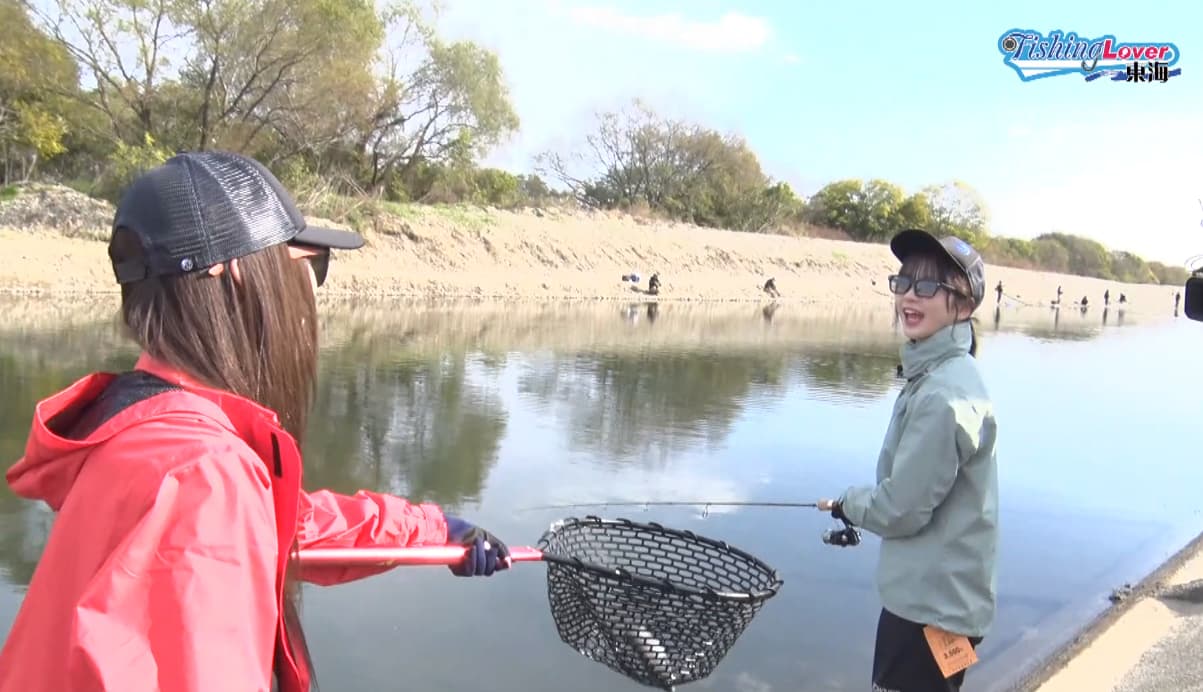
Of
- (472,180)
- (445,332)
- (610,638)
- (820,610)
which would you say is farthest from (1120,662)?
(472,180)

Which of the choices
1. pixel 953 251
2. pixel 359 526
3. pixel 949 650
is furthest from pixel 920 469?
pixel 359 526

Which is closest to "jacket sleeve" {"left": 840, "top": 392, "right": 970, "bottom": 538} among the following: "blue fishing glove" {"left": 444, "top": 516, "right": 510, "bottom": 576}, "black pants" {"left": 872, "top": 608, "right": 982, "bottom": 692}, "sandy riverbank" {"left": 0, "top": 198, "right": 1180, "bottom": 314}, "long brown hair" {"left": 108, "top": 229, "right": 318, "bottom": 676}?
"black pants" {"left": 872, "top": 608, "right": 982, "bottom": 692}

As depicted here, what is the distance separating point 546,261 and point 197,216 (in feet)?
112

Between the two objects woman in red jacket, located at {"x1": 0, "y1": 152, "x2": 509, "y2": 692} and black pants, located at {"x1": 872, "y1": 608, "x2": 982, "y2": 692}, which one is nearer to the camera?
woman in red jacket, located at {"x1": 0, "y1": 152, "x2": 509, "y2": 692}

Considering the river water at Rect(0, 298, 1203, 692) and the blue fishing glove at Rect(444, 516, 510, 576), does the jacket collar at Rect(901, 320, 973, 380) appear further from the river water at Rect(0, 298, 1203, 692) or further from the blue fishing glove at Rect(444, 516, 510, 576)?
the river water at Rect(0, 298, 1203, 692)

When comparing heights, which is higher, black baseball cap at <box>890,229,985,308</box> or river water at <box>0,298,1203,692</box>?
black baseball cap at <box>890,229,985,308</box>

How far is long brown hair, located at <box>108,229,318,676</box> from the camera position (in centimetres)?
145

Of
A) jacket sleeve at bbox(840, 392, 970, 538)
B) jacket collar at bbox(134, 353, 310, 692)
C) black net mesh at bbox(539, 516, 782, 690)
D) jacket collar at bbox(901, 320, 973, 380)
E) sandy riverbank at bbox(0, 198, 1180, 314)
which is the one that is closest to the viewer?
jacket collar at bbox(134, 353, 310, 692)

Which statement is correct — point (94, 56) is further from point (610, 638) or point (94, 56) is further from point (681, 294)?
point (610, 638)

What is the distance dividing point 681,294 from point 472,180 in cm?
1049

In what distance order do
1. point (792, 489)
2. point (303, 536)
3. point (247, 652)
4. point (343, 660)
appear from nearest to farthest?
1. point (247, 652)
2. point (303, 536)
3. point (343, 660)
4. point (792, 489)

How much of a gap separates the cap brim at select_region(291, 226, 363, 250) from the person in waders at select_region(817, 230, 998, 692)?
1729mm

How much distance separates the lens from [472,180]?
129 feet

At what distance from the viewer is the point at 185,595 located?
3.87ft
